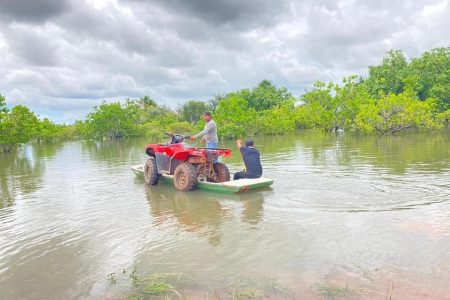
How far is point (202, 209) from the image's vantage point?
26.6ft

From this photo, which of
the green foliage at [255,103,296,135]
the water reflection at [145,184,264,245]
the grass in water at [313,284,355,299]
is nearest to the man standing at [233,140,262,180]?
the water reflection at [145,184,264,245]

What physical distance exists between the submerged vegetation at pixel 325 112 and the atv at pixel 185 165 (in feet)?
73.6

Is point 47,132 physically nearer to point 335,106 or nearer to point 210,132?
point 335,106

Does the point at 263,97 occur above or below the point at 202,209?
above

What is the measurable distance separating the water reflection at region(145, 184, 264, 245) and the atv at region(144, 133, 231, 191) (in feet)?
1.28

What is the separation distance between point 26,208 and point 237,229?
16.8 ft

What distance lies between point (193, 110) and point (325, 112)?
35348 mm

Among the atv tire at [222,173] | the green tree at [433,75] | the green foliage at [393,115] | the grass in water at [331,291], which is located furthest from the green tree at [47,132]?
the grass in water at [331,291]

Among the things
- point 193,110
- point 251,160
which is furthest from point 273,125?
point 251,160

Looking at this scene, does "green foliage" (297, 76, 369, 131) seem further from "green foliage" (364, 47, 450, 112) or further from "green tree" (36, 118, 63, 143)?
"green tree" (36, 118, 63, 143)

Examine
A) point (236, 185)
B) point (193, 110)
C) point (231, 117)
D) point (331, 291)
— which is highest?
point (193, 110)

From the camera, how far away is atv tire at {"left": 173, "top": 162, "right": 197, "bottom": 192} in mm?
9812

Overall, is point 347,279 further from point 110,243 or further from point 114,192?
point 114,192

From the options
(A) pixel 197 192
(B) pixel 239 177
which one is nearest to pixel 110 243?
(A) pixel 197 192
